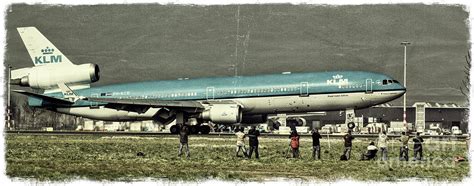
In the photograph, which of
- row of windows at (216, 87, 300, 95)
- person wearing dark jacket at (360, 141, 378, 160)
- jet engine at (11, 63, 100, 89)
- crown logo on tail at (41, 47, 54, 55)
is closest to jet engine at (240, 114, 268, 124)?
row of windows at (216, 87, 300, 95)

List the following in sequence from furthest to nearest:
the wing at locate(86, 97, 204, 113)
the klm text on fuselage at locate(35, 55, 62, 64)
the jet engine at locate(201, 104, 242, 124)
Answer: the jet engine at locate(201, 104, 242, 124) < the klm text on fuselage at locate(35, 55, 62, 64) < the wing at locate(86, 97, 204, 113)

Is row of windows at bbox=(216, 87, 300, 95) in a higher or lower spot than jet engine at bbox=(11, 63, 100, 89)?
lower

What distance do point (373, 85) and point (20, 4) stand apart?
2615 centimetres

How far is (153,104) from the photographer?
4906cm

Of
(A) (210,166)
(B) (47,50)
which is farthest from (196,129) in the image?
(A) (210,166)

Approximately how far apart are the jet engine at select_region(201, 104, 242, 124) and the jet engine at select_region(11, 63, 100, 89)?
7.80m

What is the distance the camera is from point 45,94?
54.3 metres

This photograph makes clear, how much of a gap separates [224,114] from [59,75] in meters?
10.9

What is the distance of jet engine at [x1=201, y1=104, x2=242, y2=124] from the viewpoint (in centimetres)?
4884

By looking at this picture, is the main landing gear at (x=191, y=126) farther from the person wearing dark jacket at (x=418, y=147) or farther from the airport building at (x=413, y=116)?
the airport building at (x=413, y=116)

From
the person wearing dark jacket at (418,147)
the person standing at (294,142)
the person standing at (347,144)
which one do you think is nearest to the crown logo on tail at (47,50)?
the person standing at (294,142)

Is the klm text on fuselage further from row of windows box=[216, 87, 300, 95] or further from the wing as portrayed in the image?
row of windows box=[216, 87, 300, 95]

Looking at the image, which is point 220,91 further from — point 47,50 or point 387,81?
point 47,50

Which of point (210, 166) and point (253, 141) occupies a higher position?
point (253, 141)
